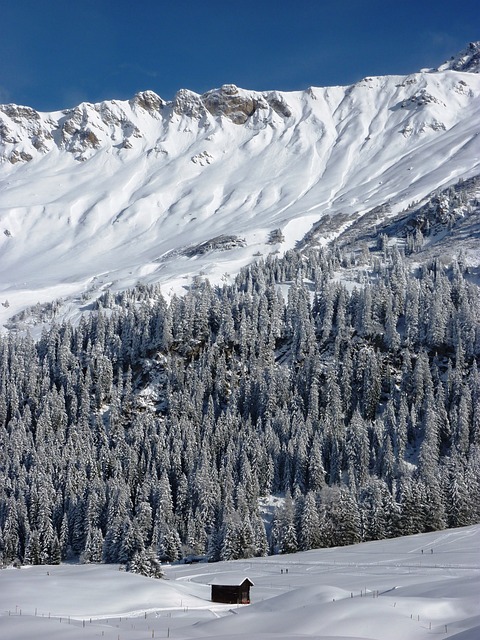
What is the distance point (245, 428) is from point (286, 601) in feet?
331

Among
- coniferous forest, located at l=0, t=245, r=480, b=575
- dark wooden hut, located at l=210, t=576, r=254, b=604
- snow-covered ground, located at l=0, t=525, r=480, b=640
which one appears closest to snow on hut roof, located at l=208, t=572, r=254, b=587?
snow-covered ground, located at l=0, t=525, r=480, b=640

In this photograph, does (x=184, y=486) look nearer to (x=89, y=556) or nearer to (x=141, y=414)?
(x=89, y=556)

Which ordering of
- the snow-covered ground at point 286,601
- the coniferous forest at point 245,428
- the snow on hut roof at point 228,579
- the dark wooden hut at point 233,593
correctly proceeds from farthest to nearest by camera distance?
the coniferous forest at point 245,428, the snow on hut roof at point 228,579, the dark wooden hut at point 233,593, the snow-covered ground at point 286,601

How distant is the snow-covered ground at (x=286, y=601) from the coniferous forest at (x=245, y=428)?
50.6 feet

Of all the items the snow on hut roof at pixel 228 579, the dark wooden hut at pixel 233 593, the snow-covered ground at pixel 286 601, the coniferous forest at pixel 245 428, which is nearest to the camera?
the snow-covered ground at pixel 286 601

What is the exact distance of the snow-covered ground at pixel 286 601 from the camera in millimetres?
35469

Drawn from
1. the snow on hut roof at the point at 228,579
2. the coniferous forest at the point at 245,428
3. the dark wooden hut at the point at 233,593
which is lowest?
the snow on hut roof at the point at 228,579

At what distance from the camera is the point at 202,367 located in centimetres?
17850

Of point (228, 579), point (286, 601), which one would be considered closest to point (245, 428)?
point (228, 579)

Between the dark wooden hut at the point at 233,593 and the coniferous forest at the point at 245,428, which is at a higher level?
the coniferous forest at the point at 245,428

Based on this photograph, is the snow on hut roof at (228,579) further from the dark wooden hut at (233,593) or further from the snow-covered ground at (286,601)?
the dark wooden hut at (233,593)

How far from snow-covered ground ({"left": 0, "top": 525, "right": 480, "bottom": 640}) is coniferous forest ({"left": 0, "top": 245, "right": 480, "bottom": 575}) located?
608 inches

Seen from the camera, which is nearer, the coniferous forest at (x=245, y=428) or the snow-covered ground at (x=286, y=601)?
the snow-covered ground at (x=286, y=601)

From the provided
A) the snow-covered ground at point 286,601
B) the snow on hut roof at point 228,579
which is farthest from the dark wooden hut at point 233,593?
the snow on hut roof at point 228,579
